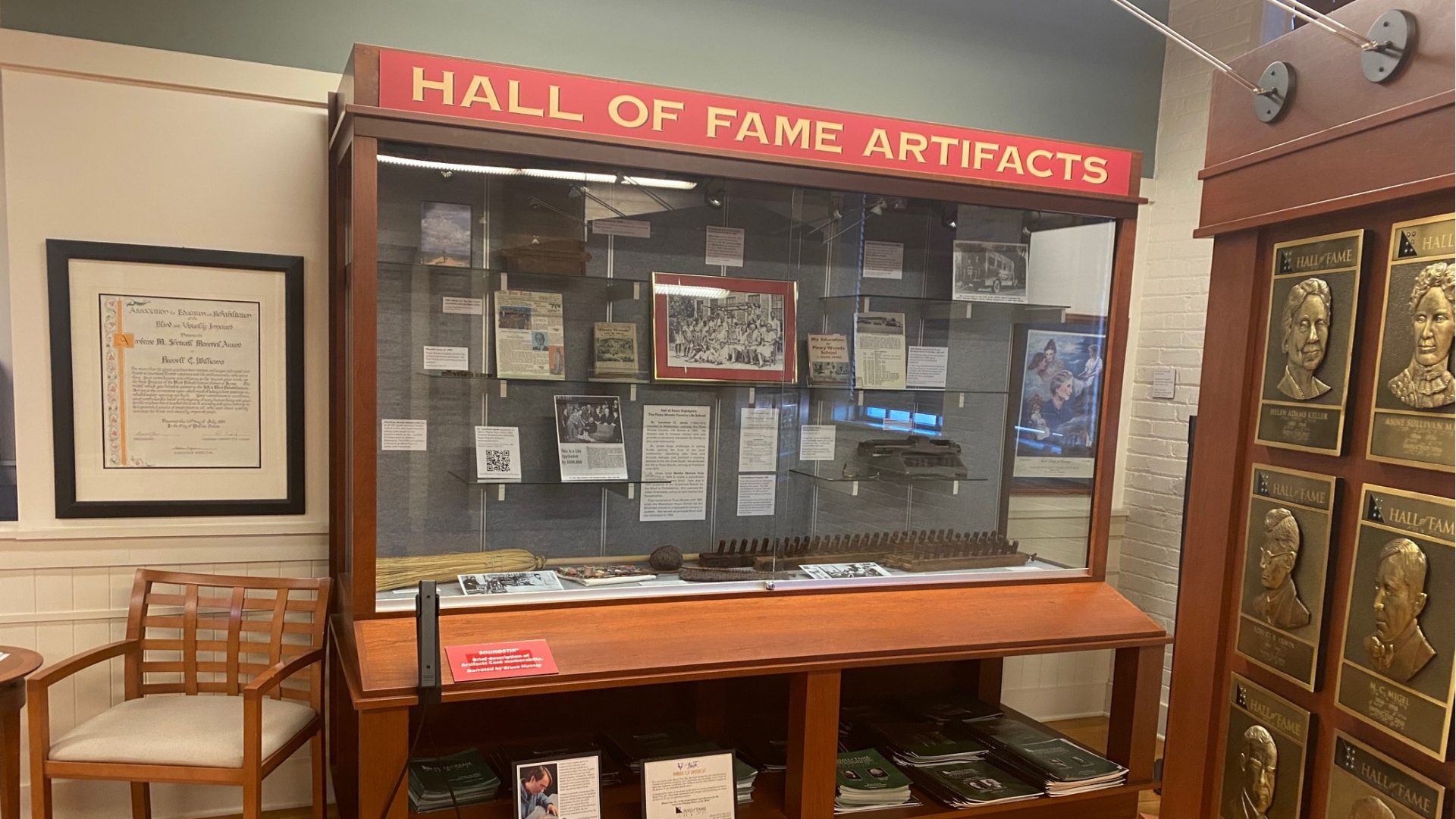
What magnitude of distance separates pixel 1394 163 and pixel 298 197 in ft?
8.94

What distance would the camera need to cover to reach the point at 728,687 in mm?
2938

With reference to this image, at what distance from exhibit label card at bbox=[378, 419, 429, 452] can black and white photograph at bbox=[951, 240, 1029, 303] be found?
170cm

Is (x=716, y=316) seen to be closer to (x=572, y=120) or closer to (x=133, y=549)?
(x=572, y=120)

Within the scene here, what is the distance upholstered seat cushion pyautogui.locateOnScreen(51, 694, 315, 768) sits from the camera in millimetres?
2252

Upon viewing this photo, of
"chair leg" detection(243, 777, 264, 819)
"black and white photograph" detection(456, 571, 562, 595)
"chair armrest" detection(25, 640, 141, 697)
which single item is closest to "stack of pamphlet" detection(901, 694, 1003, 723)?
"black and white photograph" detection(456, 571, 562, 595)

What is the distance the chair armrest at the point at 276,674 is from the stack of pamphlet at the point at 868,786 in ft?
4.93

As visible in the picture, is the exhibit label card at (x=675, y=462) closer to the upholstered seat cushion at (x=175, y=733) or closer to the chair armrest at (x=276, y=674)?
the chair armrest at (x=276, y=674)

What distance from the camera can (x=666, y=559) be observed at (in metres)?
2.75

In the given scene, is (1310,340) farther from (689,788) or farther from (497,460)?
(497,460)

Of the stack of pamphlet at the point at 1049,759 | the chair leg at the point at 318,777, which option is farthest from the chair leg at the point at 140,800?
the stack of pamphlet at the point at 1049,759

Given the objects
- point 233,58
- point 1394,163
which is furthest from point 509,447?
point 1394,163

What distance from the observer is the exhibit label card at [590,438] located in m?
2.69

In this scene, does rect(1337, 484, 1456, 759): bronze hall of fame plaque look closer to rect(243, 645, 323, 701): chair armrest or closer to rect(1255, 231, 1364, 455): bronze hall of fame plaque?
rect(1255, 231, 1364, 455): bronze hall of fame plaque

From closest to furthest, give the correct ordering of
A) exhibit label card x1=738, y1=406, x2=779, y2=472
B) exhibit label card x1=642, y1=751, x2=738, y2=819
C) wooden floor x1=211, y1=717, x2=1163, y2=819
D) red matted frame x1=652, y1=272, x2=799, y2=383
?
exhibit label card x1=642, y1=751, x2=738, y2=819 → red matted frame x1=652, y1=272, x2=799, y2=383 → exhibit label card x1=738, y1=406, x2=779, y2=472 → wooden floor x1=211, y1=717, x2=1163, y2=819
